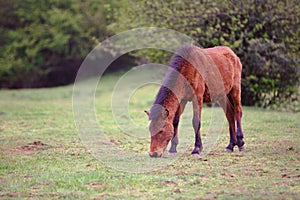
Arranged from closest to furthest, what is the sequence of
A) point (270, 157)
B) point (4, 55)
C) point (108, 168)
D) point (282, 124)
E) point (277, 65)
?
point (108, 168) < point (270, 157) < point (282, 124) < point (277, 65) < point (4, 55)

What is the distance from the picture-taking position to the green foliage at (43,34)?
31344 millimetres

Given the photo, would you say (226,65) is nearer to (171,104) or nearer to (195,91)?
(195,91)

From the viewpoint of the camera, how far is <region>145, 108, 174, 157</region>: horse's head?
7.94 m

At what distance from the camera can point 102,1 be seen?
3212cm

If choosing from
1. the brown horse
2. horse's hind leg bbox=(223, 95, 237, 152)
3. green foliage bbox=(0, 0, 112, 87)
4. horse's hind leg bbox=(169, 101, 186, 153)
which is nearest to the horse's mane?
the brown horse

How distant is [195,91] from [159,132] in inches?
40.5

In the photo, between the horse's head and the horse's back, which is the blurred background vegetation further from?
the horse's head

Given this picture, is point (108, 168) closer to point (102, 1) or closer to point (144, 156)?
point (144, 156)

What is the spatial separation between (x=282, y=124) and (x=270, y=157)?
14.4 ft

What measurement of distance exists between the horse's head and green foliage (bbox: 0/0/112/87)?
23.4 m

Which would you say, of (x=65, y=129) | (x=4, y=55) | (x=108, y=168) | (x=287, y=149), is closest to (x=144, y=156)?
(x=108, y=168)

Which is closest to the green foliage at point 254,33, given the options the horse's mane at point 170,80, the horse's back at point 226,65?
the horse's back at point 226,65

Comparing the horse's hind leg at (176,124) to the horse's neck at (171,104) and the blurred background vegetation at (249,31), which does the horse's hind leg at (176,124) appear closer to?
the horse's neck at (171,104)

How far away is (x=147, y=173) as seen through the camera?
23.7ft
